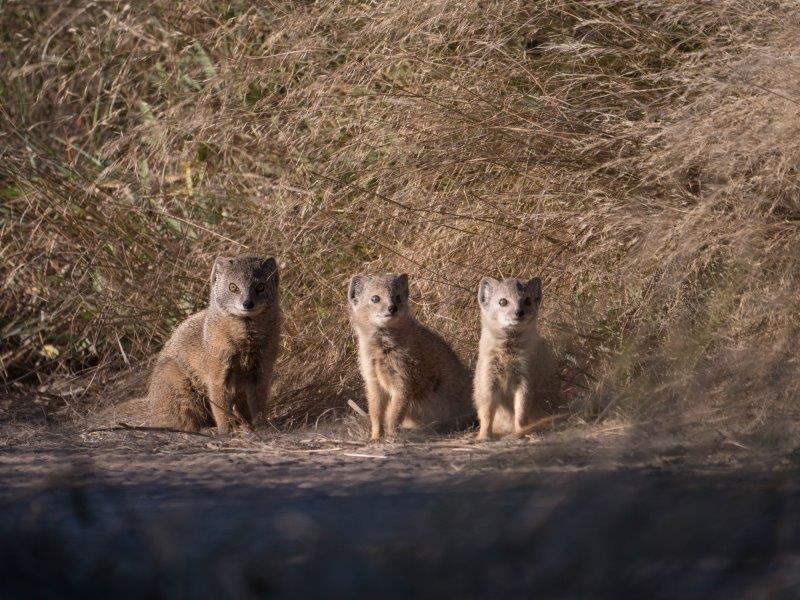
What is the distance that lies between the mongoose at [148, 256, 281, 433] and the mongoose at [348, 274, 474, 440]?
0.51m

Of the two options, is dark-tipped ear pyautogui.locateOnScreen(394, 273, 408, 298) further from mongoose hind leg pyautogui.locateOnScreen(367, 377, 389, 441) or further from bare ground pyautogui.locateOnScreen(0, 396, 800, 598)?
bare ground pyautogui.locateOnScreen(0, 396, 800, 598)

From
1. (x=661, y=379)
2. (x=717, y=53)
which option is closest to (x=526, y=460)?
(x=661, y=379)

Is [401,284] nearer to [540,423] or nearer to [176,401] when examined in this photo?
[540,423]

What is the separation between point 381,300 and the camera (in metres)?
4.97

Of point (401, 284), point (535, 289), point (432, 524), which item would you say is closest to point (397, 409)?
point (401, 284)

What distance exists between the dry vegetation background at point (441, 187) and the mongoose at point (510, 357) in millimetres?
239

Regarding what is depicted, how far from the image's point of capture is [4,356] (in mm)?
6672

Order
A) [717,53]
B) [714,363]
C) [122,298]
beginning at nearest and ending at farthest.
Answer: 1. [714,363]
2. [717,53]
3. [122,298]

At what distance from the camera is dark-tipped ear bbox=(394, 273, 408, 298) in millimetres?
5000

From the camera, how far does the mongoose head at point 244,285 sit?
5.33 meters

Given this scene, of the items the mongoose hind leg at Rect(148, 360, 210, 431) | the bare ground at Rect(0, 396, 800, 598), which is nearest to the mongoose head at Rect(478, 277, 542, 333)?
the bare ground at Rect(0, 396, 800, 598)

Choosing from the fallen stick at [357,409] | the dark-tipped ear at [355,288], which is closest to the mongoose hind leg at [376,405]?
the fallen stick at [357,409]

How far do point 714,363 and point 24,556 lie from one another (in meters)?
2.52

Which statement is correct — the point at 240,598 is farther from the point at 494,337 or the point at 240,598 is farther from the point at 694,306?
the point at 694,306
